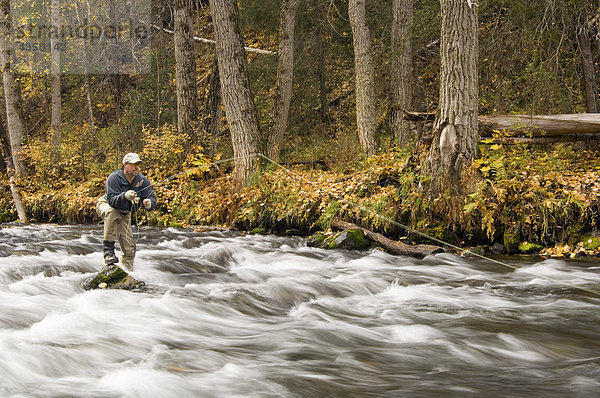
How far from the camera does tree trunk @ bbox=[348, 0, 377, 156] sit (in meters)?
14.4

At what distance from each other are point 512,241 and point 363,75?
254 inches

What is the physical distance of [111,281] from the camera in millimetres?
7664

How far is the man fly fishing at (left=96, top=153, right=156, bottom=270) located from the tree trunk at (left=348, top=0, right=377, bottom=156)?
7.53m

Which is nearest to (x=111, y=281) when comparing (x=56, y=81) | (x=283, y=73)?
(x=283, y=73)

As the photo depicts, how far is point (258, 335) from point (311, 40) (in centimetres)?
1544

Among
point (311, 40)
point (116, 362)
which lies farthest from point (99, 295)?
point (311, 40)

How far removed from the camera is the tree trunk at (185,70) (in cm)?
1631

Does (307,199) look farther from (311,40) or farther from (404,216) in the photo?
(311,40)

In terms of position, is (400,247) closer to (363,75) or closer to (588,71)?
(363,75)

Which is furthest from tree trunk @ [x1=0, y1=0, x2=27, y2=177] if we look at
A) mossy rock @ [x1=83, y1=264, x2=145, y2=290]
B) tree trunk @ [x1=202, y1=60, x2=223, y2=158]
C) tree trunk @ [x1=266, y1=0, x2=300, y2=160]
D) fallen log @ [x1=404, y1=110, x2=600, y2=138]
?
fallen log @ [x1=404, y1=110, x2=600, y2=138]

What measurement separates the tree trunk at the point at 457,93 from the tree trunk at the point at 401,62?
4912 millimetres

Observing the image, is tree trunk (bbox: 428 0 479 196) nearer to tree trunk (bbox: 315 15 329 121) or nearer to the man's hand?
the man's hand

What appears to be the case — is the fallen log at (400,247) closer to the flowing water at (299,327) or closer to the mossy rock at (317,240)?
the flowing water at (299,327)

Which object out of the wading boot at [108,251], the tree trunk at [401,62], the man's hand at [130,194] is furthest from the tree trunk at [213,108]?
the man's hand at [130,194]
